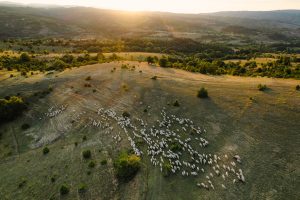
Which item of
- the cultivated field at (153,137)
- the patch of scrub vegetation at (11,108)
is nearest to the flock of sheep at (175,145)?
the cultivated field at (153,137)

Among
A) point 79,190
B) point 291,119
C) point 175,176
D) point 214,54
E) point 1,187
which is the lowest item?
point 214,54

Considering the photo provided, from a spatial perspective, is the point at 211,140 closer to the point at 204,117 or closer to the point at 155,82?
the point at 204,117

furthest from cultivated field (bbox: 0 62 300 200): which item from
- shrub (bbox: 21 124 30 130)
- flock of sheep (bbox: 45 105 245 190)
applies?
shrub (bbox: 21 124 30 130)

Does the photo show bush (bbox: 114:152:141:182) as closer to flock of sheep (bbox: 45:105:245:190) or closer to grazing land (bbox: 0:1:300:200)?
grazing land (bbox: 0:1:300:200)

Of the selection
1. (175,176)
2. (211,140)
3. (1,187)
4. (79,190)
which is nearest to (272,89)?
(211,140)

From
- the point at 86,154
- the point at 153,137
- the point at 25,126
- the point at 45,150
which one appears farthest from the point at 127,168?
the point at 25,126

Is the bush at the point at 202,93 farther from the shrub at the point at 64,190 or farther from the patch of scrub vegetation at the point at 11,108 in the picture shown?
the patch of scrub vegetation at the point at 11,108
